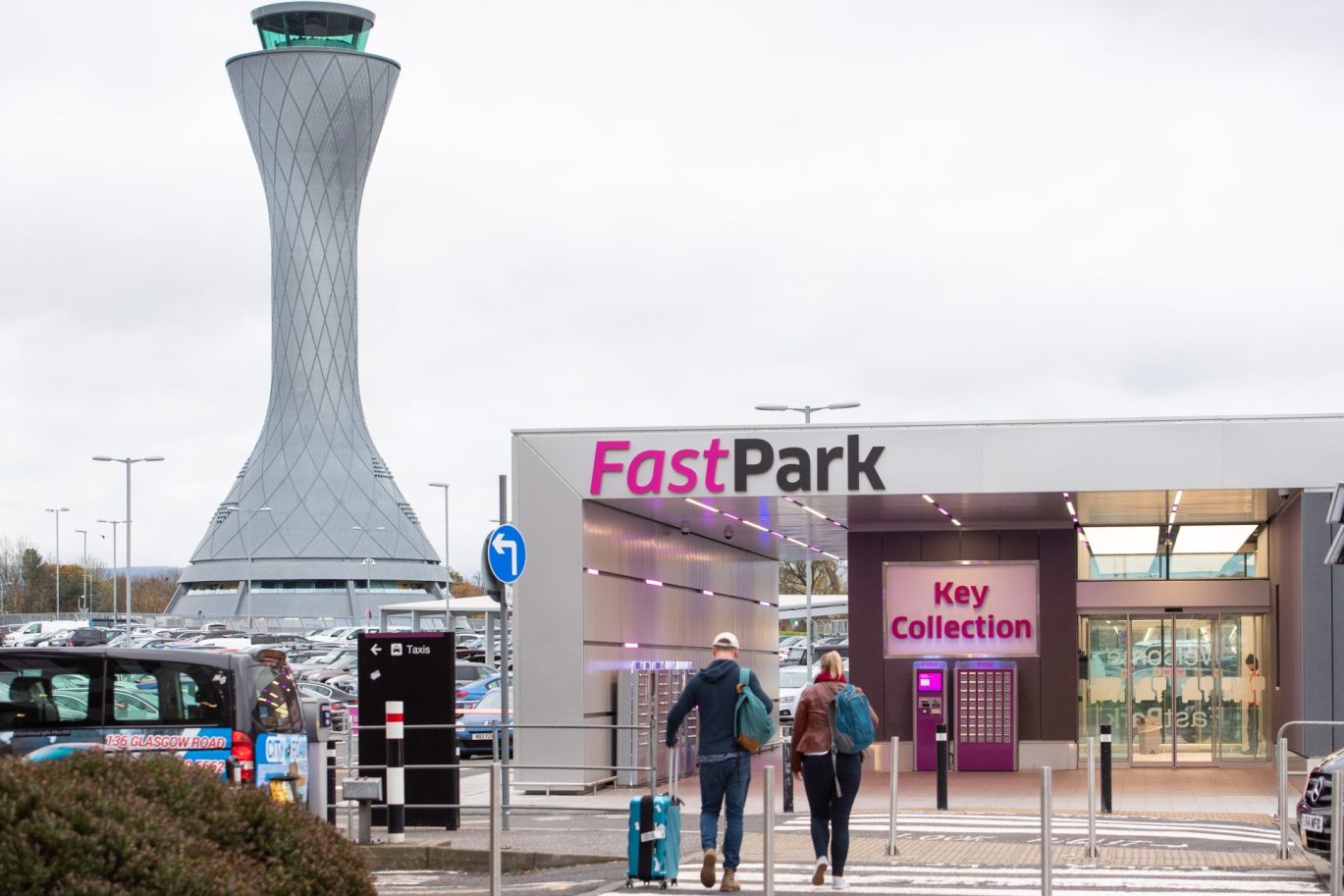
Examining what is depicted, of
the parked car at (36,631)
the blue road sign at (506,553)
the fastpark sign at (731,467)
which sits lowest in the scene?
the parked car at (36,631)

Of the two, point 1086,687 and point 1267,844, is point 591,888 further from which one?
point 1086,687

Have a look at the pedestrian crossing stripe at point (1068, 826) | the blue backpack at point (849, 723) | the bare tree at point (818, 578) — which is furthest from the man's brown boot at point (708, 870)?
the bare tree at point (818, 578)

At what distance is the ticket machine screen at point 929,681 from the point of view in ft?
94.4

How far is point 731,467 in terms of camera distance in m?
24.1

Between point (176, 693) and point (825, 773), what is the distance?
4959 mm

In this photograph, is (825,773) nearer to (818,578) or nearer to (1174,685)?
(1174,685)

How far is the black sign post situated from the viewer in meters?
19.2

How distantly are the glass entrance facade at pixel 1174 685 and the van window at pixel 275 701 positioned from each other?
59.3 ft

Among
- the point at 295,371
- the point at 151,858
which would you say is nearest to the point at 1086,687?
the point at 151,858

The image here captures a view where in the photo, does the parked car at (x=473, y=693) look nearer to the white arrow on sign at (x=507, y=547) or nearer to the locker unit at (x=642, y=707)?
the locker unit at (x=642, y=707)

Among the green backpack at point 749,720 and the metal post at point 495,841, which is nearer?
the metal post at point 495,841

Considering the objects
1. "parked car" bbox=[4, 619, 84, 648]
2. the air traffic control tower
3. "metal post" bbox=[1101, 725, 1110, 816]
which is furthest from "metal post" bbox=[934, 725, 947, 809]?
the air traffic control tower

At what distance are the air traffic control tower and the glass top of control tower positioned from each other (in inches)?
3.7

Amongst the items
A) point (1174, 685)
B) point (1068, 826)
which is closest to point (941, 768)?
point (1068, 826)
